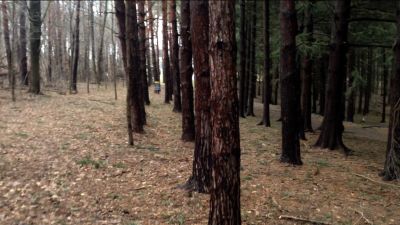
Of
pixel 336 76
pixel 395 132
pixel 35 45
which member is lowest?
pixel 395 132

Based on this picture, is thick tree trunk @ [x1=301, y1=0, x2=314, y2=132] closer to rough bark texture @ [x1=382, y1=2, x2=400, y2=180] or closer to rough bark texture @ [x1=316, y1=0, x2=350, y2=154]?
rough bark texture @ [x1=316, y1=0, x2=350, y2=154]

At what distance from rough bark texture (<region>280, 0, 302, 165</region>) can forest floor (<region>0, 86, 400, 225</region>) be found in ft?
1.70

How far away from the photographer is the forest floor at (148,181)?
5961 mm

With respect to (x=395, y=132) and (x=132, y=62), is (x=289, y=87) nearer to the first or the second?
(x=395, y=132)

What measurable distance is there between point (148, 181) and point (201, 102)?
194 centimetres

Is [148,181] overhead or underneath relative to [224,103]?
underneath

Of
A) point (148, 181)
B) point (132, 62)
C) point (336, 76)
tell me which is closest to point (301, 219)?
point (148, 181)

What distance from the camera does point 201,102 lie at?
704cm

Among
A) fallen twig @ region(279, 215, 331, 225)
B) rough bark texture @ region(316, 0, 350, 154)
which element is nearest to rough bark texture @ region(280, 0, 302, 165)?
rough bark texture @ region(316, 0, 350, 154)

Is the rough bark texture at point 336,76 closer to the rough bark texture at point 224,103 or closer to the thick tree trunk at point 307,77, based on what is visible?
the thick tree trunk at point 307,77

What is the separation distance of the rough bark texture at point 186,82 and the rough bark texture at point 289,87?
2.88 metres

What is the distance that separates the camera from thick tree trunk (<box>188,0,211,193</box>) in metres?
6.87

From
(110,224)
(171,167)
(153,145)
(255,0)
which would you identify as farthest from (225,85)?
(255,0)

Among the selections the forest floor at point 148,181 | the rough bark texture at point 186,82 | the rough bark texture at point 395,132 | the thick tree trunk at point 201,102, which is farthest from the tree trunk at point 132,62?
the rough bark texture at point 395,132
